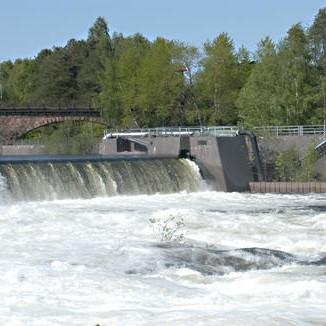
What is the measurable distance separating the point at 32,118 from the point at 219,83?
19123mm

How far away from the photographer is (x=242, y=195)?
34.1 meters

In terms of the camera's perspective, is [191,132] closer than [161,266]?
No

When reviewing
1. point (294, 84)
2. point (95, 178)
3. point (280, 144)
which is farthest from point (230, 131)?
point (294, 84)

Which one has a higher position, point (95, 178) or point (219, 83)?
point (219, 83)

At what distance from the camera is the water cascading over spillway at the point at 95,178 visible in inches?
1177

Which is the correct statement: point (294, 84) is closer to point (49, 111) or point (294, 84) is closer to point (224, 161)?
point (224, 161)

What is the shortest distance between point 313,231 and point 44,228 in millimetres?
7030

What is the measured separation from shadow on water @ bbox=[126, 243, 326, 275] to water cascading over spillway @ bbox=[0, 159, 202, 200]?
13.4 meters

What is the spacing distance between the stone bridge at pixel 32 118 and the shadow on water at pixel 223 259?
5064 centimetres

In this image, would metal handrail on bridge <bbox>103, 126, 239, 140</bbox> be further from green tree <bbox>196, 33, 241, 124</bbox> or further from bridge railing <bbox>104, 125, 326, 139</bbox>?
green tree <bbox>196, 33, 241, 124</bbox>

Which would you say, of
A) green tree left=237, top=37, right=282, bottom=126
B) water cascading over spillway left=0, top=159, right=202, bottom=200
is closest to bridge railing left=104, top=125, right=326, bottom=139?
green tree left=237, top=37, right=282, bottom=126

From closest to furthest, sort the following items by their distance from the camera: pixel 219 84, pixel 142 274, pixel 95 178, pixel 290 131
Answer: pixel 142 274, pixel 95 178, pixel 290 131, pixel 219 84

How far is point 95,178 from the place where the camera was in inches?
1255

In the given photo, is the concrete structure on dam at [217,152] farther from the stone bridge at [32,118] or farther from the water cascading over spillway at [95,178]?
the stone bridge at [32,118]
